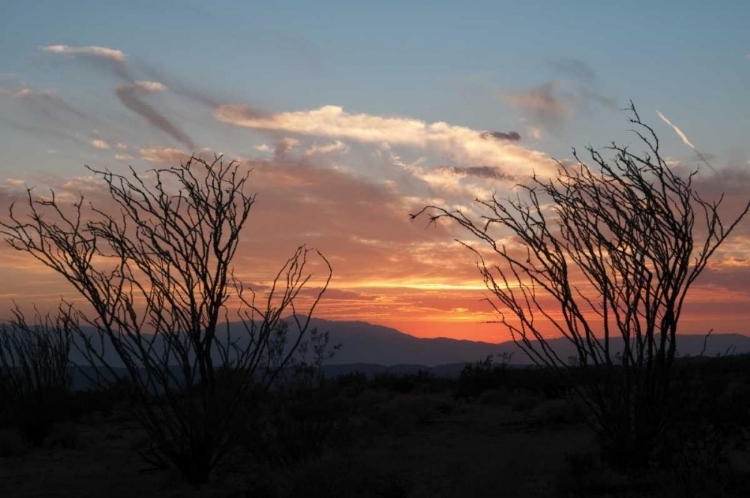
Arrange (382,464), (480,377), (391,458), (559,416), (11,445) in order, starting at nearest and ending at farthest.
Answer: (382,464) < (391,458) < (11,445) < (559,416) < (480,377)

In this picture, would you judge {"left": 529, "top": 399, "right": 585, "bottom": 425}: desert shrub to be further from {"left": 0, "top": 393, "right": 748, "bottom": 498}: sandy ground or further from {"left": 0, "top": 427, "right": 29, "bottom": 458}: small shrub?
{"left": 0, "top": 427, "right": 29, "bottom": 458}: small shrub

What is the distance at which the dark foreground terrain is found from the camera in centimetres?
784

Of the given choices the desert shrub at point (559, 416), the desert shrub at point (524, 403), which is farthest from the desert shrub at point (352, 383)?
the desert shrub at point (559, 416)

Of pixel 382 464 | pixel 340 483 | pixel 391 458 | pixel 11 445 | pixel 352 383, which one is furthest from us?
pixel 352 383

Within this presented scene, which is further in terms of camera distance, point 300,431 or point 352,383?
point 352,383

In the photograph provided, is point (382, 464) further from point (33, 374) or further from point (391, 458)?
point (33, 374)

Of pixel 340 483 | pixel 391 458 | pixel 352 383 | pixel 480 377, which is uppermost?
pixel 480 377

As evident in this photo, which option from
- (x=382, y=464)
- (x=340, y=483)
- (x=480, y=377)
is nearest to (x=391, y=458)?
(x=382, y=464)

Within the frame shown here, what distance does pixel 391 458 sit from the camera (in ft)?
34.9

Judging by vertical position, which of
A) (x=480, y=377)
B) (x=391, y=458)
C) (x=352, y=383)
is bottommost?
(x=391, y=458)

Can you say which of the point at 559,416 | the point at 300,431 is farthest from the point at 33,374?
the point at 559,416

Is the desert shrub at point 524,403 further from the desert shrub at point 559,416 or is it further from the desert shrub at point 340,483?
the desert shrub at point 340,483

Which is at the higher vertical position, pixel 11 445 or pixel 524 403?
pixel 524 403

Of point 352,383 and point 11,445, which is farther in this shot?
point 352,383
